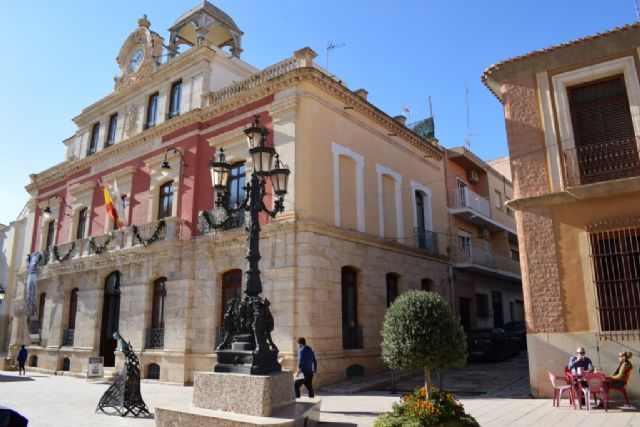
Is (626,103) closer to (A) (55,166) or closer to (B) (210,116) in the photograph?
(B) (210,116)

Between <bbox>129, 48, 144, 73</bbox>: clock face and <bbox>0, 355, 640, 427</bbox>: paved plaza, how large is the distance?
1363 cm

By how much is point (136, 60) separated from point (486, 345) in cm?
1929

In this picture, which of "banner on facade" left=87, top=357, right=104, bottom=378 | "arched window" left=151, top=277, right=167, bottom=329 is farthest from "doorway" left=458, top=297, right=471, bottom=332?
"banner on facade" left=87, top=357, right=104, bottom=378

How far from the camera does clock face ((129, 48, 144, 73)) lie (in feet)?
73.2

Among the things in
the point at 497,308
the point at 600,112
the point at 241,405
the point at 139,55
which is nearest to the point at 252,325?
the point at 241,405

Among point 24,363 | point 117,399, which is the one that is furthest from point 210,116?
point 24,363

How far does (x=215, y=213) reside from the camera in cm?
1622

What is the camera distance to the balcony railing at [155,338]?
17109mm

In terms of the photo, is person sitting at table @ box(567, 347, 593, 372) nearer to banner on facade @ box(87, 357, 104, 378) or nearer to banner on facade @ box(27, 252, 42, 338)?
banner on facade @ box(87, 357, 104, 378)

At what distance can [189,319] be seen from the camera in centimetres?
1614

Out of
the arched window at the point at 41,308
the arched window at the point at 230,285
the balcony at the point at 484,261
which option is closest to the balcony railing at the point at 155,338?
the arched window at the point at 230,285

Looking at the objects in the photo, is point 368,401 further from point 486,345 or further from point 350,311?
point 486,345

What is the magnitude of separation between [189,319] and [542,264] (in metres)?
10.9

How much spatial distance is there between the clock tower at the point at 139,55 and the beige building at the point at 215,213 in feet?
0.29
